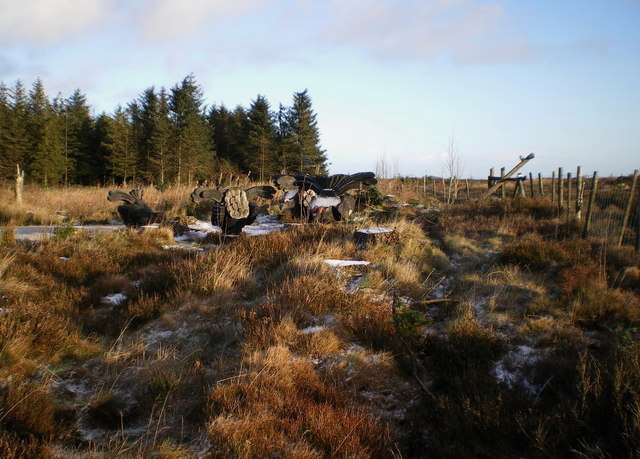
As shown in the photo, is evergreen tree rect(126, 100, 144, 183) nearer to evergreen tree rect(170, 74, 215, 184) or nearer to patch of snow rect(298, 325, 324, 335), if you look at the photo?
evergreen tree rect(170, 74, 215, 184)

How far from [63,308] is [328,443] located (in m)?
3.78

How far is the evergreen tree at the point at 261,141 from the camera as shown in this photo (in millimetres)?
32438

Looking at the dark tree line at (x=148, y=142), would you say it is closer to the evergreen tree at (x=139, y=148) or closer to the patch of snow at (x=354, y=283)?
the evergreen tree at (x=139, y=148)

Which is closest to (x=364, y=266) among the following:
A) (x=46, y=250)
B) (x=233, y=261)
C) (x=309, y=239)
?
(x=309, y=239)

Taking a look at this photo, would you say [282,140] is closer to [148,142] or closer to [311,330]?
[148,142]

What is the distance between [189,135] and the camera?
1165 inches

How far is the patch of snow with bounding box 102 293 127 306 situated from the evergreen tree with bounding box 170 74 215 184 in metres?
24.4

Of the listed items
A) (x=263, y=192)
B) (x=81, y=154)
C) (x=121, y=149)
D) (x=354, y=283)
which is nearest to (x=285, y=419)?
(x=354, y=283)

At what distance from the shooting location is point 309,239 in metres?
7.41

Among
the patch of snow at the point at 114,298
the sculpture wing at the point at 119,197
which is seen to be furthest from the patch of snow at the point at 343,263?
the sculpture wing at the point at 119,197

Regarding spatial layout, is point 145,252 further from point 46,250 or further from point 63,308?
point 63,308

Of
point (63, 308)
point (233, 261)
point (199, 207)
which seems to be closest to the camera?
point (63, 308)

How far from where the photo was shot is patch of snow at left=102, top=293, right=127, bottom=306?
5098 millimetres

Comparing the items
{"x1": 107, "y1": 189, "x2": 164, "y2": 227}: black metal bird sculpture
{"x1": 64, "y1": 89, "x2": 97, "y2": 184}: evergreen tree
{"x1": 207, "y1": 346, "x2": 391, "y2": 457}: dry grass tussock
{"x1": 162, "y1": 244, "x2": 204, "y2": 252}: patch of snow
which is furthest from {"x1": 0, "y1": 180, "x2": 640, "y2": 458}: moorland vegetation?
{"x1": 64, "y1": 89, "x2": 97, "y2": 184}: evergreen tree
